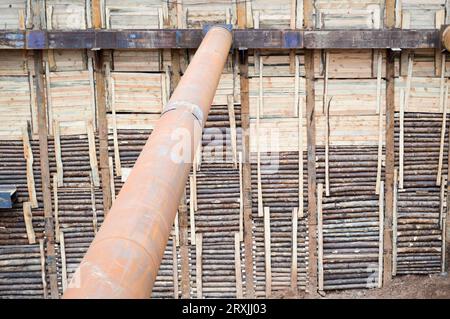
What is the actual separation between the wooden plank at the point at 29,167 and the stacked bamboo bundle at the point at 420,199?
8436mm

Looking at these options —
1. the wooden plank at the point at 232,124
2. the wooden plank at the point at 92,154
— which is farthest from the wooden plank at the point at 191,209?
the wooden plank at the point at 92,154

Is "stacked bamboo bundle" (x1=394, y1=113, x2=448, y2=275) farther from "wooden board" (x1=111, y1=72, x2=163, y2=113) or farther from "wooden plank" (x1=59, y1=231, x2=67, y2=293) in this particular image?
"wooden plank" (x1=59, y1=231, x2=67, y2=293)

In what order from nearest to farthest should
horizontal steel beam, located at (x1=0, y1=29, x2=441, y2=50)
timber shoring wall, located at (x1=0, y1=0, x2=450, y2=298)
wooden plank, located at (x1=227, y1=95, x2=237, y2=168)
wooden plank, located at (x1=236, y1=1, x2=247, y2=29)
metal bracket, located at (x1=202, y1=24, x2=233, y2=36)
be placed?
metal bracket, located at (x1=202, y1=24, x2=233, y2=36)
horizontal steel beam, located at (x1=0, y1=29, x2=441, y2=50)
wooden plank, located at (x1=236, y1=1, x2=247, y2=29)
timber shoring wall, located at (x1=0, y1=0, x2=450, y2=298)
wooden plank, located at (x1=227, y1=95, x2=237, y2=168)

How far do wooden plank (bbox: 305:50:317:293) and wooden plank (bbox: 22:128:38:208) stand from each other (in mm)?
6373

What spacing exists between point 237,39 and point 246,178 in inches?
124

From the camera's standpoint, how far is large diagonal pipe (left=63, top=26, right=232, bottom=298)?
2.86 m

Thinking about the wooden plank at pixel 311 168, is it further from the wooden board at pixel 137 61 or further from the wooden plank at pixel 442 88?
the wooden board at pixel 137 61

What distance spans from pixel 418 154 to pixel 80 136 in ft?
25.7

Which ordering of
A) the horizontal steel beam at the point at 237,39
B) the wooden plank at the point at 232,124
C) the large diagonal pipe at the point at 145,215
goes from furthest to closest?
the wooden plank at the point at 232,124, the horizontal steel beam at the point at 237,39, the large diagonal pipe at the point at 145,215

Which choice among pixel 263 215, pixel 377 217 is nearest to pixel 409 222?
pixel 377 217

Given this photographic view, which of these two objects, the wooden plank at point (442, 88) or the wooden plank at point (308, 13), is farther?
the wooden plank at point (442, 88)

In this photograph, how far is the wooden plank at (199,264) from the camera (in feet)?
37.4

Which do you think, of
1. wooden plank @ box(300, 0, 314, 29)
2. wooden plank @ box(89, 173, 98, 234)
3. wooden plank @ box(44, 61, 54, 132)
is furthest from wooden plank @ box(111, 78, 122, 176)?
wooden plank @ box(300, 0, 314, 29)
